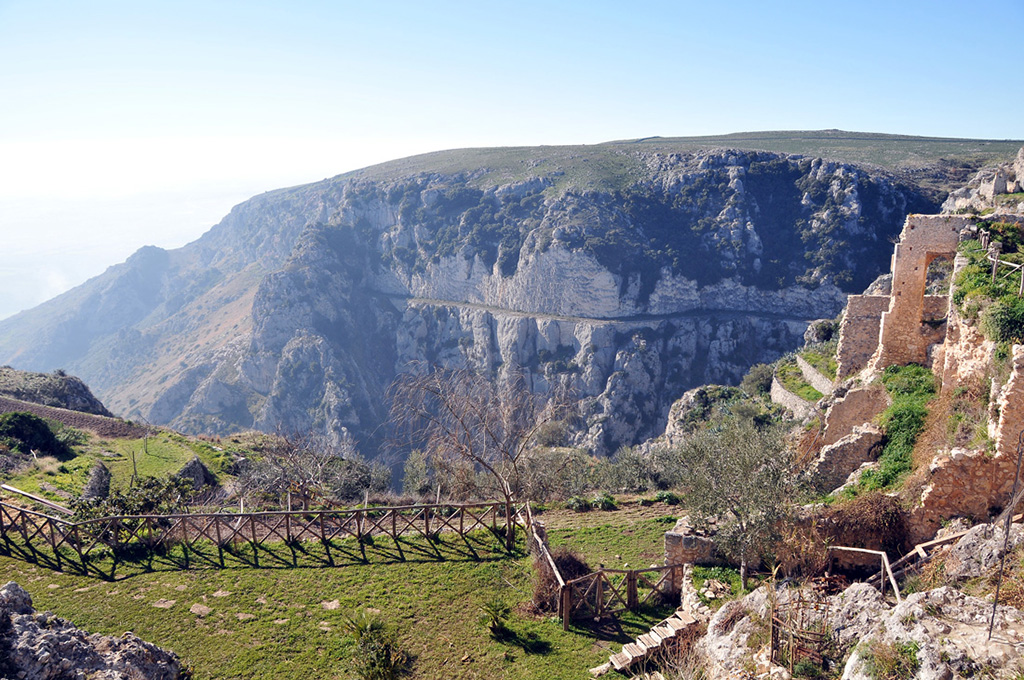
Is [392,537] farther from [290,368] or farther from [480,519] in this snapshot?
[290,368]

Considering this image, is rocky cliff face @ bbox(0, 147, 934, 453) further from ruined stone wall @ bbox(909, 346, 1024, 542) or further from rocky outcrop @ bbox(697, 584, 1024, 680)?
rocky outcrop @ bbox(697, 584, 1024, 680)

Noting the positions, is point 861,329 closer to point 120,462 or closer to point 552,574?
point 552,574

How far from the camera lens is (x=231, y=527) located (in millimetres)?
17219

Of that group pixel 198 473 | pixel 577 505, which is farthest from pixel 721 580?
pixel 198 473

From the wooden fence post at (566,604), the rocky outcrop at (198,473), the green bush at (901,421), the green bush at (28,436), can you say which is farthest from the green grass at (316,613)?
the green bush at (28,436)

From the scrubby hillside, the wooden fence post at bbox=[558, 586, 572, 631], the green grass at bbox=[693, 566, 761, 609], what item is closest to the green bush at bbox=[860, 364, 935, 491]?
the green grass at bbox=[693, 566, 761, 609]

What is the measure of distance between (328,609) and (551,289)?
244ft

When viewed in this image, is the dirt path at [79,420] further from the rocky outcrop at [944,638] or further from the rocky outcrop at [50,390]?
the rocky outcrop at [944,638]

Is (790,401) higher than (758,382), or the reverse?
(790,401)

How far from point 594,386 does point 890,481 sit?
203 feet

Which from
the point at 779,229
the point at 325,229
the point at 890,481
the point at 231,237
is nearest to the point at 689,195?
the point at 779,229

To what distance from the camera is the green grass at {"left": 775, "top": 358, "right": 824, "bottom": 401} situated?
32.2 meters

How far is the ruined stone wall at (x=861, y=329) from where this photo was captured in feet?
81.3

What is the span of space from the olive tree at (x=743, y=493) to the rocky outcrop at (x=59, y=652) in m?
11.9
